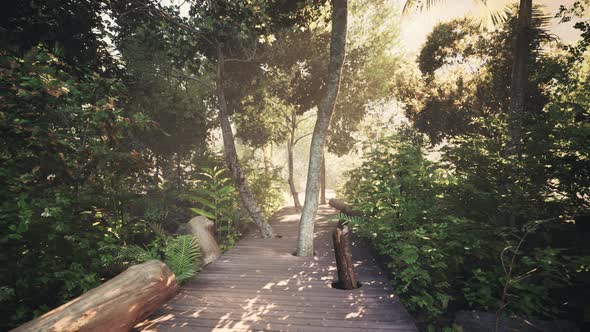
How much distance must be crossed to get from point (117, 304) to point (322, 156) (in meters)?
5.81

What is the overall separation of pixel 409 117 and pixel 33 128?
547 inches

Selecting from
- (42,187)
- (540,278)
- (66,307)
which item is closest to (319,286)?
(540,278)

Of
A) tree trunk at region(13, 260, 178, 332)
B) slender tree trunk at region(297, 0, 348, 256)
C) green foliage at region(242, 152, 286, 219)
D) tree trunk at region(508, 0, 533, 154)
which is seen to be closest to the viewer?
tree trunk at region(13, 260, 178, 332)

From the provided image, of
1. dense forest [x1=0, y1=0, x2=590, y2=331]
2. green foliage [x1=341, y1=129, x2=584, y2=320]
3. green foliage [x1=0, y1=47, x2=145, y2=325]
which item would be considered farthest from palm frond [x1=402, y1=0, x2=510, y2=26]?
green foliage [x1=0, y1=47, x2=145, y2=325]

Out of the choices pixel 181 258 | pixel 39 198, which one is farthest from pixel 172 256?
pixel 39 198

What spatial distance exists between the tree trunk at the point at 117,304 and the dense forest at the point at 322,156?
57 centimetres

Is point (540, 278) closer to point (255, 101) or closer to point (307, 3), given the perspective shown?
point (307, 3)

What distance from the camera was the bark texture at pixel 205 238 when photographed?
691 centimetres

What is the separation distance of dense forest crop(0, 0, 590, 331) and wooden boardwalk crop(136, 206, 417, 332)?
467mm

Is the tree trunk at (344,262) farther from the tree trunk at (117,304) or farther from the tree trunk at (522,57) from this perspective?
the tree trunk at (522,57)

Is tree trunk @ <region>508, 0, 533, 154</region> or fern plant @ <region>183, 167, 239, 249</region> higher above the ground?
tree trunk @ <region>508, 0, 533, 154</region>

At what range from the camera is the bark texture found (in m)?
6.91

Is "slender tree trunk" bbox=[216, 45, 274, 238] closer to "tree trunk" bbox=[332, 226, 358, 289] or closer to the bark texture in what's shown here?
the bark texture

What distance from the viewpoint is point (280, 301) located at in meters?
4.44
